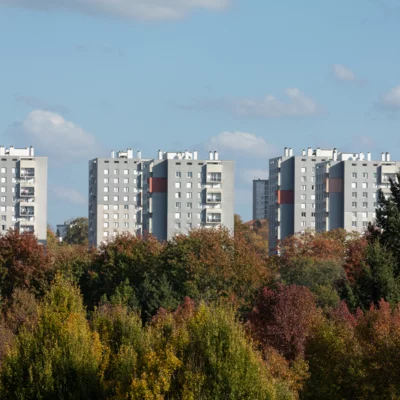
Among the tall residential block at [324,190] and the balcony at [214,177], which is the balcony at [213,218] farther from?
the tall residential block at [324,190]

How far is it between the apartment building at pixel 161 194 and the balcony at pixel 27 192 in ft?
35.0

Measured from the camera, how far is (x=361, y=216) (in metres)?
164

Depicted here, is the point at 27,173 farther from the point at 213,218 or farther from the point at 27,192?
the point at 213,218

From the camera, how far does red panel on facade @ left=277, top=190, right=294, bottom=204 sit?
6732 inches

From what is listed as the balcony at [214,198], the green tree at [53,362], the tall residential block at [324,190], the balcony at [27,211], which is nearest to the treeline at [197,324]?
the green tree at [53,362]

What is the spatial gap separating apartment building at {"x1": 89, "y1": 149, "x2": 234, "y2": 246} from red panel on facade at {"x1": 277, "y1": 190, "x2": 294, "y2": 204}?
1376 centimetres

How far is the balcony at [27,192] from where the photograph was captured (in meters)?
158

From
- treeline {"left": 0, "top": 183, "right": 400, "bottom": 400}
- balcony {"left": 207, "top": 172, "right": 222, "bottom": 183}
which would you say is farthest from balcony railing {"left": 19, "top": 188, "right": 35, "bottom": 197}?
treeline {"left": 0, "top": 183, "right": 400, "bottom": 400}

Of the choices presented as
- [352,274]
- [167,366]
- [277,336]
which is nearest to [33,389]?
[167,366]

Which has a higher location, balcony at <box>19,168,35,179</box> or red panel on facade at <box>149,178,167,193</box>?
balcony at <box>19,168,35,179</box>

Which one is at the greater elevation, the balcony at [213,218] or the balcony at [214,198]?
the balcony at [214,198]

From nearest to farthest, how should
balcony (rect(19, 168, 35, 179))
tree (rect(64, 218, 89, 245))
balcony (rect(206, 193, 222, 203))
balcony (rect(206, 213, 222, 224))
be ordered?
1. balcony (rect(206, 213, 222, 224))
2. balcony (rect(19, 168, 35, 179))
3. balcony (rect(206, 193, 222, 203))
4. tree (rect(64, 218, 89, 245))

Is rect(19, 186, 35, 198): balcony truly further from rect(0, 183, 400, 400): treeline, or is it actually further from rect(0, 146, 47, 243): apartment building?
rect(0, 183, 400, 400): treeline

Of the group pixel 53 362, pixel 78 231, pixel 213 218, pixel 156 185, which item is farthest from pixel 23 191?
pixel 53 362
